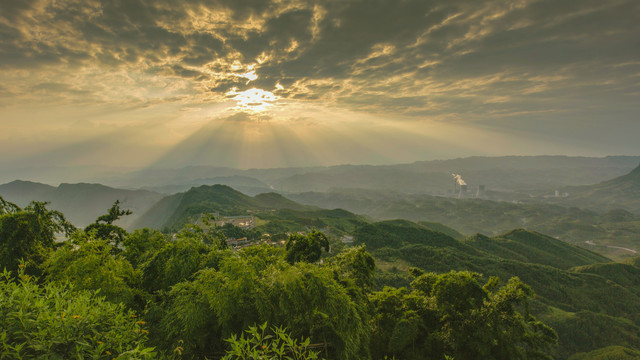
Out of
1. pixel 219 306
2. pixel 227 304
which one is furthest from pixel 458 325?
pixel 219 306

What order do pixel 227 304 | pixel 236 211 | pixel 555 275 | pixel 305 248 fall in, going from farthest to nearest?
pixel 236 211, pixel 555 275, pixel 305 248, pixel 227 304

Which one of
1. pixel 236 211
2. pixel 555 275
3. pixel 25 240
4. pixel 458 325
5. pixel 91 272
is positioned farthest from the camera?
pixel 236 211

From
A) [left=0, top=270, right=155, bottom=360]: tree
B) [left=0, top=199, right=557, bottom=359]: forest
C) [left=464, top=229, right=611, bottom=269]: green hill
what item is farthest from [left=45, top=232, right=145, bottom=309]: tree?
[left=464, top=229, right=611, bottom=269]: green hill

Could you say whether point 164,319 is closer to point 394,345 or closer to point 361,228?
point 394,345

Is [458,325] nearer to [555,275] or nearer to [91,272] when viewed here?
[91,272]

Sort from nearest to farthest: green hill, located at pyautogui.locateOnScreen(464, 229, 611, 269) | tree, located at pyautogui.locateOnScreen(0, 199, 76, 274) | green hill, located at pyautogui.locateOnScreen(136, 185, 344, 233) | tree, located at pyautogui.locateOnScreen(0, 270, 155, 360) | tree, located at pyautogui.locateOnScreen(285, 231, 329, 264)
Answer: tree, located at pyautogui.locateOnScreen(0, 270, 155, 360) → tree, located at pyautogui.locateOnScreen(0, 199, 76, 274) → tree, located at pyautogui.locateOnScreen(285, 231, 329, 264) → green hill, located at pyautogui.locateOnScreen(136, 185, 344, 233) → green hill, located at pyautogui.locateOnScreen(464, 229, 611, 269)

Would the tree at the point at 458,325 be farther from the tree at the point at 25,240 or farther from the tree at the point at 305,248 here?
the tree at the point at 25,240

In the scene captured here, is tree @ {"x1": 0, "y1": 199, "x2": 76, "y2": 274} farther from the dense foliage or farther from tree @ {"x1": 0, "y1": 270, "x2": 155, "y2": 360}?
tree @ {"x1": 0, "y1": 270, "x2": 155, "y2": 360}

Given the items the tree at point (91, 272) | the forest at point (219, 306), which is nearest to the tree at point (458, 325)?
the forest at point (219, 306)
